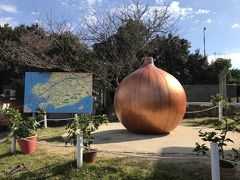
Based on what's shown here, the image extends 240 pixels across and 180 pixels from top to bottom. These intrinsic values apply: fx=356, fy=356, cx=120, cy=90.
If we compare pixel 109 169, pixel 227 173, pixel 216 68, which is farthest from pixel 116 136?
pixel 216 68

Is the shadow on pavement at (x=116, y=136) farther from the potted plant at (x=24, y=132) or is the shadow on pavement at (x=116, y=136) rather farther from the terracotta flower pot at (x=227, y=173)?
the terracotta flower pot at (x=227, y=173)

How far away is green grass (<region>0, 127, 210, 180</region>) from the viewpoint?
23.0 feet

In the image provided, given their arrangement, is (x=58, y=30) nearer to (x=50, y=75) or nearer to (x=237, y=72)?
(x=50, y=75)

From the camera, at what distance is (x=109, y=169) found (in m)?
7.40

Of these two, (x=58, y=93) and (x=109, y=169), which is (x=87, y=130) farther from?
(x=58, y=93)

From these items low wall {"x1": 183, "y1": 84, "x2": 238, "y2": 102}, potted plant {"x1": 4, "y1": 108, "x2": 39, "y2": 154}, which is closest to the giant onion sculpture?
potted plant {"x1": 4, "y1": 108, "x2": 39, "y2": 154}

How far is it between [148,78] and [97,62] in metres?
9.47

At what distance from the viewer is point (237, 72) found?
4291 centimetres

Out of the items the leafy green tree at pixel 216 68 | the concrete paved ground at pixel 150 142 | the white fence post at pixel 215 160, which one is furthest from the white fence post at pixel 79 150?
the leafy green tree at pixel 216 68

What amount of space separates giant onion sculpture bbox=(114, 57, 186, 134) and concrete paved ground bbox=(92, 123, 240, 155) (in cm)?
40

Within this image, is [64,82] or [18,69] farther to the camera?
[18,69]

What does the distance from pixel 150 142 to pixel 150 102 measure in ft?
4.27

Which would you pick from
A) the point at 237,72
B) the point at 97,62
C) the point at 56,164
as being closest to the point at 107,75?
the point at 97,62

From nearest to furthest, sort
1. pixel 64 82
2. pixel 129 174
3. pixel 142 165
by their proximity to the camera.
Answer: pixel 129 174 < pixel 142 165 < pixel 64 82
